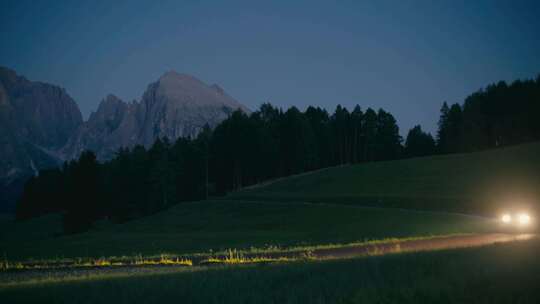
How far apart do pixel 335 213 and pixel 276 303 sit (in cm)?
3664

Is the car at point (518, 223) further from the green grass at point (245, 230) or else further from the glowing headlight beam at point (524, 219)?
the green grass at point (245, 230)

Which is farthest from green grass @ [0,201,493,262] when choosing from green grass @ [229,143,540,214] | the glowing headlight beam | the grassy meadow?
green grass @ [229,143,540,214]

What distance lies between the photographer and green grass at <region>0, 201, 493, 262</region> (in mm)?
28031

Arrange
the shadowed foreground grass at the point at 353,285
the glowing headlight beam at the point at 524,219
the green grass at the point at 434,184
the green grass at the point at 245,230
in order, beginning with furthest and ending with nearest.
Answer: the green grass at the point at 434,184, the green grass at the point at 245,230, the glowing headlight beam at the point at 524,219, the shadowed foreground grass at the point at 353,285

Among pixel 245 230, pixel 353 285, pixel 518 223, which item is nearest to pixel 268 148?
pixel 245 230

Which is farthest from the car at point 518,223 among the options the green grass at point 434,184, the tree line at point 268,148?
the tree line at point 268,148

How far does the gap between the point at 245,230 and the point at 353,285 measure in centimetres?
3328

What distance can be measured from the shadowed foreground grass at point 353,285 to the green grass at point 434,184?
3489cm

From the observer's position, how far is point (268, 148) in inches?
3433

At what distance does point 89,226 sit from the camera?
6569 cm

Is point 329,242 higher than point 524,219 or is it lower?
→ lower

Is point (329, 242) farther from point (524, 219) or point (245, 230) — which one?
point (245, 230)

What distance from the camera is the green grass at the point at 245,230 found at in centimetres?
2803

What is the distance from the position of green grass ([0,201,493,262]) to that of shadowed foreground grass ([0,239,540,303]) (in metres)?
12.2
